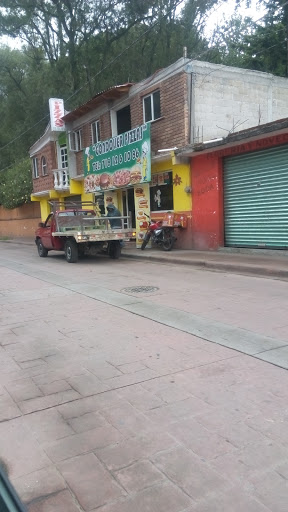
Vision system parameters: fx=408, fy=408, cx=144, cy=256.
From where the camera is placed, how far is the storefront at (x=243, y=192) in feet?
37.6

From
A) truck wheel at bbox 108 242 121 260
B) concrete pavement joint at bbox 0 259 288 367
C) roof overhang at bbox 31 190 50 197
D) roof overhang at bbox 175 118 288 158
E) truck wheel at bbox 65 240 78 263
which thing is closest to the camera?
Result: concrete pavement joint at bbox 0 259 288 367

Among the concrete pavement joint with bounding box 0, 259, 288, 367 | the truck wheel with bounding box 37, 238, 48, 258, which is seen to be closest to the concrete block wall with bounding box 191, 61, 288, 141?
the truck wheel with bounding box 37, 238, 48, 258

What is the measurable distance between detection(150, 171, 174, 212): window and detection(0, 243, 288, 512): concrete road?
9.38m

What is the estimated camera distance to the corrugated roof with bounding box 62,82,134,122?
54.4 ft

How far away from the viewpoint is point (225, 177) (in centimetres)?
1330

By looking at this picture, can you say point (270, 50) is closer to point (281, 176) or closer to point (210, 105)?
point (210, 105)

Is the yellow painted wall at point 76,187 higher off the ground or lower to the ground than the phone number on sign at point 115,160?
lower

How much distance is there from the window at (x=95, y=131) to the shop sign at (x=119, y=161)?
0.84 m

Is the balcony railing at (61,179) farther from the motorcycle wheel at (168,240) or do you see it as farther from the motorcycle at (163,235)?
the motorcycle wheel at (168,240)

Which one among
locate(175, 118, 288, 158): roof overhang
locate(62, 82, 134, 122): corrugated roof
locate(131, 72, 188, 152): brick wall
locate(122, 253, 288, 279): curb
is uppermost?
locate(62, 82, 134, 122): corrugated roof

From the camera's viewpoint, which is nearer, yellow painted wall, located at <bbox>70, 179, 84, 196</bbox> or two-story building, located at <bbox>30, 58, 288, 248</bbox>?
two-story building, located at <bbox>30, 58, 288, 248</bbox>

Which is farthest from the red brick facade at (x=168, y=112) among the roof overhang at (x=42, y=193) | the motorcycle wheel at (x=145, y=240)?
the roof overhang at (x=42, y=193)

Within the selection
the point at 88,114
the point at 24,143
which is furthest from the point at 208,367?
the point at 24,143

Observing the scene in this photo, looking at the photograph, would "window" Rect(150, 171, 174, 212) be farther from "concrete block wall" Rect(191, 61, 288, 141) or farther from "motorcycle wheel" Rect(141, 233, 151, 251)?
"concrete block wall" Rect(191, 61, 288, 141)
